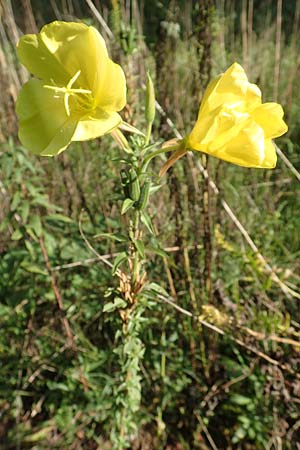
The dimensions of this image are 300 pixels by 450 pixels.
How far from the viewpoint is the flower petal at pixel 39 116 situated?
0.88 meters

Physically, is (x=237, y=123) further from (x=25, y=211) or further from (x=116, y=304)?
(x=25, y=211)

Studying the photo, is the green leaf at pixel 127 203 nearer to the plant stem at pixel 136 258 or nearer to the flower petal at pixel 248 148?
the plant stem at pixel 136 258

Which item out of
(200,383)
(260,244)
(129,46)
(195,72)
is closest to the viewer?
(129,46)

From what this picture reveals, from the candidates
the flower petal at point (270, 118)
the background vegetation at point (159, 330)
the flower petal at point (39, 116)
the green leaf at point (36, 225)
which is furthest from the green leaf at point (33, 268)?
the flower petal at point (270, 118)

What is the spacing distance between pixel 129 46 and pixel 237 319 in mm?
939

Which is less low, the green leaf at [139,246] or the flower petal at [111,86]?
the flower petal at [111,86]

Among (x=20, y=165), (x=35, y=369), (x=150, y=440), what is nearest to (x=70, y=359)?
(x=35, y=369)

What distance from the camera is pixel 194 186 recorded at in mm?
1603

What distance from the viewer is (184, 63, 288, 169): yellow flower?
2.66ft

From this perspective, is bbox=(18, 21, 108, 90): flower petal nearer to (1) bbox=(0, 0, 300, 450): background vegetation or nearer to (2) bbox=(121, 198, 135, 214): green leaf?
(2) bbox=(121, 198, 135, 214): green leaf

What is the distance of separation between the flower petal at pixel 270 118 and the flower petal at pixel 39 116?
0.34 m

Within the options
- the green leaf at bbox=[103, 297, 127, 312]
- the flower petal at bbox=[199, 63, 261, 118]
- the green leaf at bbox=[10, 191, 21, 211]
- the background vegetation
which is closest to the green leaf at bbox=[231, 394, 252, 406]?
the background vegetation

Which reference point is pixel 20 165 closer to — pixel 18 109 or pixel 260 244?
pixel 18 109

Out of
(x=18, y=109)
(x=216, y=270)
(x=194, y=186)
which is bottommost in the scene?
(x=216, y=270)
